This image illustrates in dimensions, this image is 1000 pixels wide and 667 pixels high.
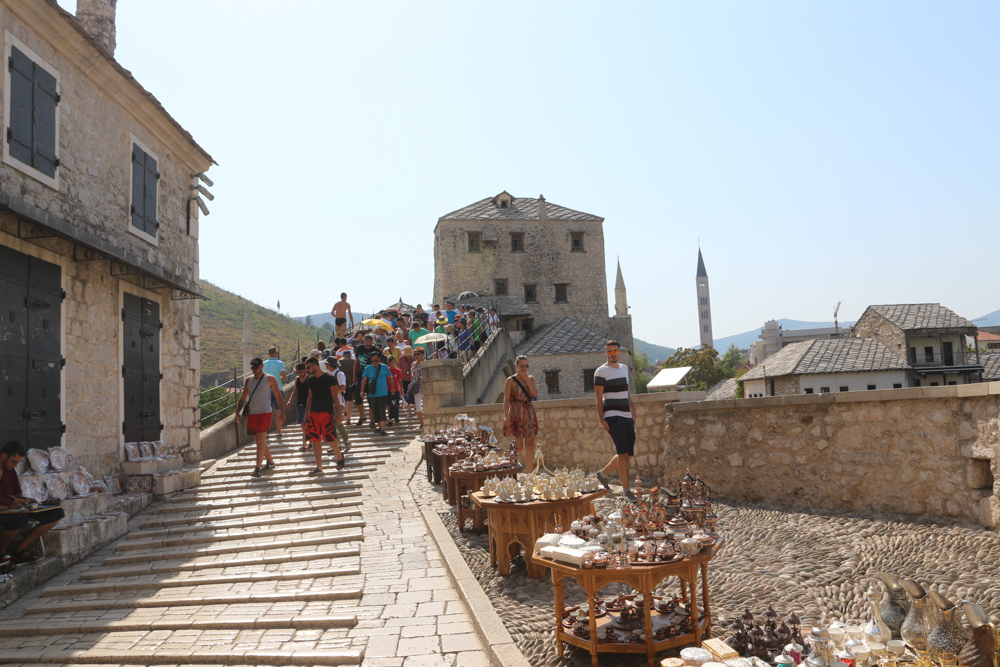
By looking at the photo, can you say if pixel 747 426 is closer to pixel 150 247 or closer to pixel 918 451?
pixel 918 451

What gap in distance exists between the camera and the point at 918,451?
6.89 m

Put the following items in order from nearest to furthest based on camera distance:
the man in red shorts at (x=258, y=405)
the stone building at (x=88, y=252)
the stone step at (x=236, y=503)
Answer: the stone building at (x=88, y=252)
the stone step at (x=236, y=503)
the man in red shorts at (x=258, y=405)

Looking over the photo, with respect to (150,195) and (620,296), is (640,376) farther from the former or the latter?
(150,195)

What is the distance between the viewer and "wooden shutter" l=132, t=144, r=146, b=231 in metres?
10.8

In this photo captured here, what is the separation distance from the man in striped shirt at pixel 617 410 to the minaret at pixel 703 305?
5056 inches

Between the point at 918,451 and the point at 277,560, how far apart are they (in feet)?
22.4

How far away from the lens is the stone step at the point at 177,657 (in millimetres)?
4777

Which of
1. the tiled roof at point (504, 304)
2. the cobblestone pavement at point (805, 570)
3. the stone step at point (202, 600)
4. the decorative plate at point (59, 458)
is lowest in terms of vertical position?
the stone step at point (202, 600)

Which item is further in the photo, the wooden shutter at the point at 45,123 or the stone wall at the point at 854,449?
the wooden shutter at the point at 45,123

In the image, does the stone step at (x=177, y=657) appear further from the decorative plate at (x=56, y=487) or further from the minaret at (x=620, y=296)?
the minaret at (x=620, y=296)

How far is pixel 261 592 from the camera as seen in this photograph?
6.26m

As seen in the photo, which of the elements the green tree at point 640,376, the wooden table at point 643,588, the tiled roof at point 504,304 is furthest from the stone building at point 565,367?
the wooden table at point 643,588

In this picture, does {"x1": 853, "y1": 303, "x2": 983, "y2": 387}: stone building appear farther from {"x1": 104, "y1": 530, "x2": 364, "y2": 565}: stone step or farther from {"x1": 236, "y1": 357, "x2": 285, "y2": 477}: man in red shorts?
{"x1": 104, "y1": 530, "x2": 364, "y2": 565}: stone step

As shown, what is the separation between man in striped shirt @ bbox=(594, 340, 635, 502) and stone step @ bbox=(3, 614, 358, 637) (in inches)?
137
